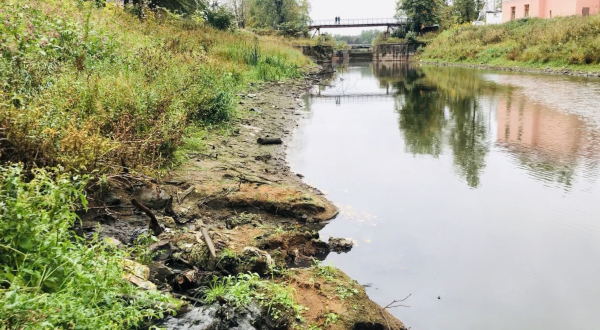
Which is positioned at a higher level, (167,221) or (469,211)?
(167,221)

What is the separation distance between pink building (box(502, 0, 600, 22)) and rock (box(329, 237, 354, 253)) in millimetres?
43142

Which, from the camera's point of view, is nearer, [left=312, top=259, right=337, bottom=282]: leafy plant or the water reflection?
[left=312, top=259, right=337, bottom=282]: leafy plant

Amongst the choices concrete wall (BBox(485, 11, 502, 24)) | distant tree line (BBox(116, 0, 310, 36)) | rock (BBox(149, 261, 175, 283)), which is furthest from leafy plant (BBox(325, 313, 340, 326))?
concrete wall (BBox(485, 11, 502, 24))

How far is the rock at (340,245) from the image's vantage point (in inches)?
216

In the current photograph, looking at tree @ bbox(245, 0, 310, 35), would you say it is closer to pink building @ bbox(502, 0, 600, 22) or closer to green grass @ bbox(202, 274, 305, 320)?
pink building @ bbox(502, 0, 600, 22)

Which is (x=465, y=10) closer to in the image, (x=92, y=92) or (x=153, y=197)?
(x=92, y=92)

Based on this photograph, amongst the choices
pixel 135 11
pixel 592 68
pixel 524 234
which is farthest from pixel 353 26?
pixel 524 234

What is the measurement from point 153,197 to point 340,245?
2.12 m

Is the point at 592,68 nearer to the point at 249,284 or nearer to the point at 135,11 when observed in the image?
the point at 135,11

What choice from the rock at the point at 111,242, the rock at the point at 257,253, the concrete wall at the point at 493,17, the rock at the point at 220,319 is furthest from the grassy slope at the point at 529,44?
the rock at the point at 111,242

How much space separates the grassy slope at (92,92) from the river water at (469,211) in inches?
94.3

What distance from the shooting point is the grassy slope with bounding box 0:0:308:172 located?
4.59 m

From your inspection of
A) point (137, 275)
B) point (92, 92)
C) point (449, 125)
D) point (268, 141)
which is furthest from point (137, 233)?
point (449, 125)

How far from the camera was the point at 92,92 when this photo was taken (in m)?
6.41
